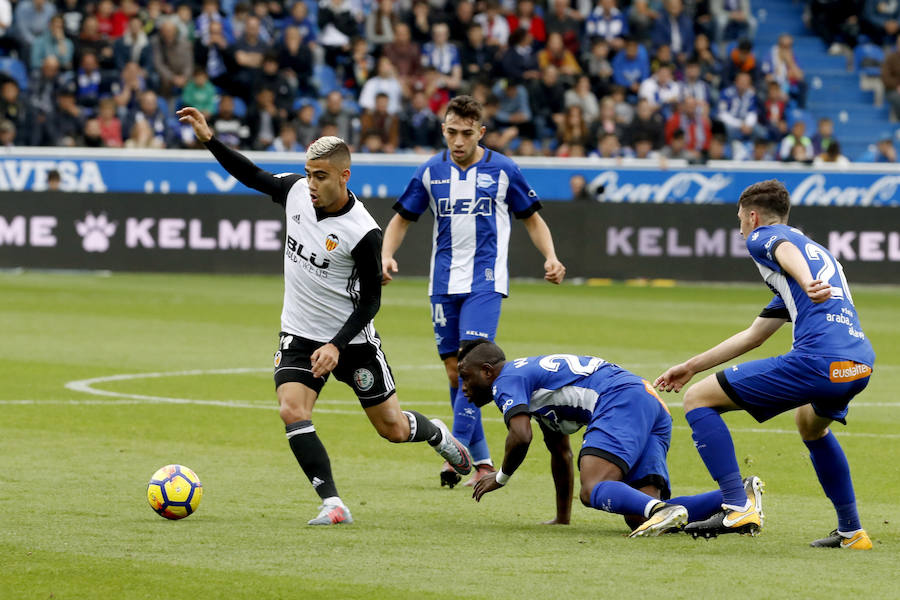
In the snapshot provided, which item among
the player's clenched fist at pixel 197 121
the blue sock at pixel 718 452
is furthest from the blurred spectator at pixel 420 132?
the blue sock at pixel 718 452

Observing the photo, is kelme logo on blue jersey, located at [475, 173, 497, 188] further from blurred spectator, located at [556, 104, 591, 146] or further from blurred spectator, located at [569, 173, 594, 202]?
blurred spectator, located at [556, 104, 591, 146]

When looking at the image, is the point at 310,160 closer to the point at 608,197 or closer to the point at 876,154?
the point at 608,197

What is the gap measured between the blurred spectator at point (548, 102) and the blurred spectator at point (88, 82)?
25.1 feet

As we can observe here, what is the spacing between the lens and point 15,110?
2539cm

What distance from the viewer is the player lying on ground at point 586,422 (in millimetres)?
7141

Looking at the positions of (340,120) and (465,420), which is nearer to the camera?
(465,420)

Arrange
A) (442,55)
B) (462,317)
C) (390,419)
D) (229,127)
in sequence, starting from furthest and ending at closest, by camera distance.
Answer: (442,55)
(229,127)
(462,317)
(390,419)

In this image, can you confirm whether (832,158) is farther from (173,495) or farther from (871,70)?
(173,495)

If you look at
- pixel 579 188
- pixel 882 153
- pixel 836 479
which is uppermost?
pixel 836 479

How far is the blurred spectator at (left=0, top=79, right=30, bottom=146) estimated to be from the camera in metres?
25.4

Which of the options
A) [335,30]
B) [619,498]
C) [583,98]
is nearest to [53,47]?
[335,30]

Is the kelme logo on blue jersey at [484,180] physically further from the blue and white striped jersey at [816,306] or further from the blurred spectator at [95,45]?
the blurred spectator at [95,45]

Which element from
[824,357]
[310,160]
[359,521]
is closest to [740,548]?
[824,357]

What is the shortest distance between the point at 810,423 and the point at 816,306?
55cm
